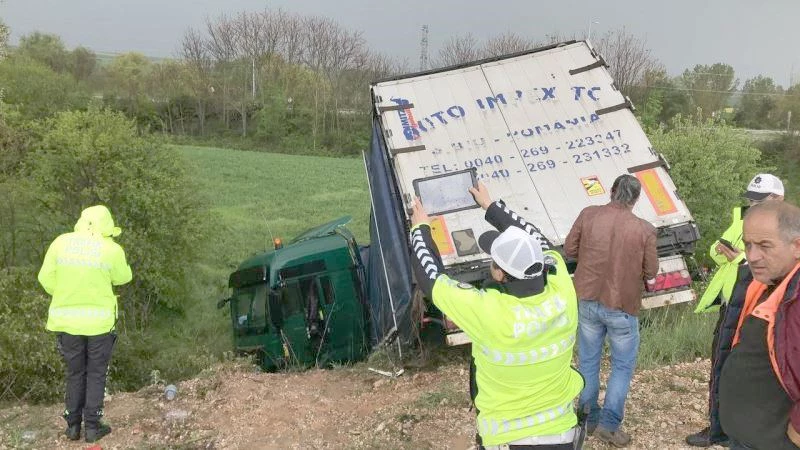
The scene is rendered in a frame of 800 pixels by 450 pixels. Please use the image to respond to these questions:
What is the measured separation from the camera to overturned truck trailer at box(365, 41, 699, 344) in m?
5.50

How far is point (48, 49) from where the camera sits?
4091cm

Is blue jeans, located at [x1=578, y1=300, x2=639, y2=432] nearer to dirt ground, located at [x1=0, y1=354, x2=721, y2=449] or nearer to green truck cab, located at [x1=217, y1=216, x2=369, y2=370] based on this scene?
dirt ground, located at [x1=0, y1=354, x2=721, y2=449]

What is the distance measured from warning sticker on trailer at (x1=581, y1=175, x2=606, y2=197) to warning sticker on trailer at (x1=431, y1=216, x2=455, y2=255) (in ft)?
4.56

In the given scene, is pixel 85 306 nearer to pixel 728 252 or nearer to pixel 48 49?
pixel 728 252

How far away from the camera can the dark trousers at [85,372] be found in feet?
14.7

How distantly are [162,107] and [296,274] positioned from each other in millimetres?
36872

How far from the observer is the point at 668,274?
18.0 ft

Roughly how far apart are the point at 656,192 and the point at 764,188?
2186 millimetres

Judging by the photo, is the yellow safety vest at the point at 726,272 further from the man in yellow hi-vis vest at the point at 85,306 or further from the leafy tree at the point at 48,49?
the leafy tree at the point at 48,49

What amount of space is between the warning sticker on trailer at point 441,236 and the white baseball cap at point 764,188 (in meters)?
2.40

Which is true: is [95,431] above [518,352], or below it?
below

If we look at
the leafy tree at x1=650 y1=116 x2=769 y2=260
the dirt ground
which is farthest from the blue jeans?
the leafy tree at x1=650 y1=116 x2=769 y2=260

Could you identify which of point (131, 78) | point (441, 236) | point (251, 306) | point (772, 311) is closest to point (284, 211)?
point (251, 306)

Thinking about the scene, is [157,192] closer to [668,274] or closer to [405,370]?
[405,370]
